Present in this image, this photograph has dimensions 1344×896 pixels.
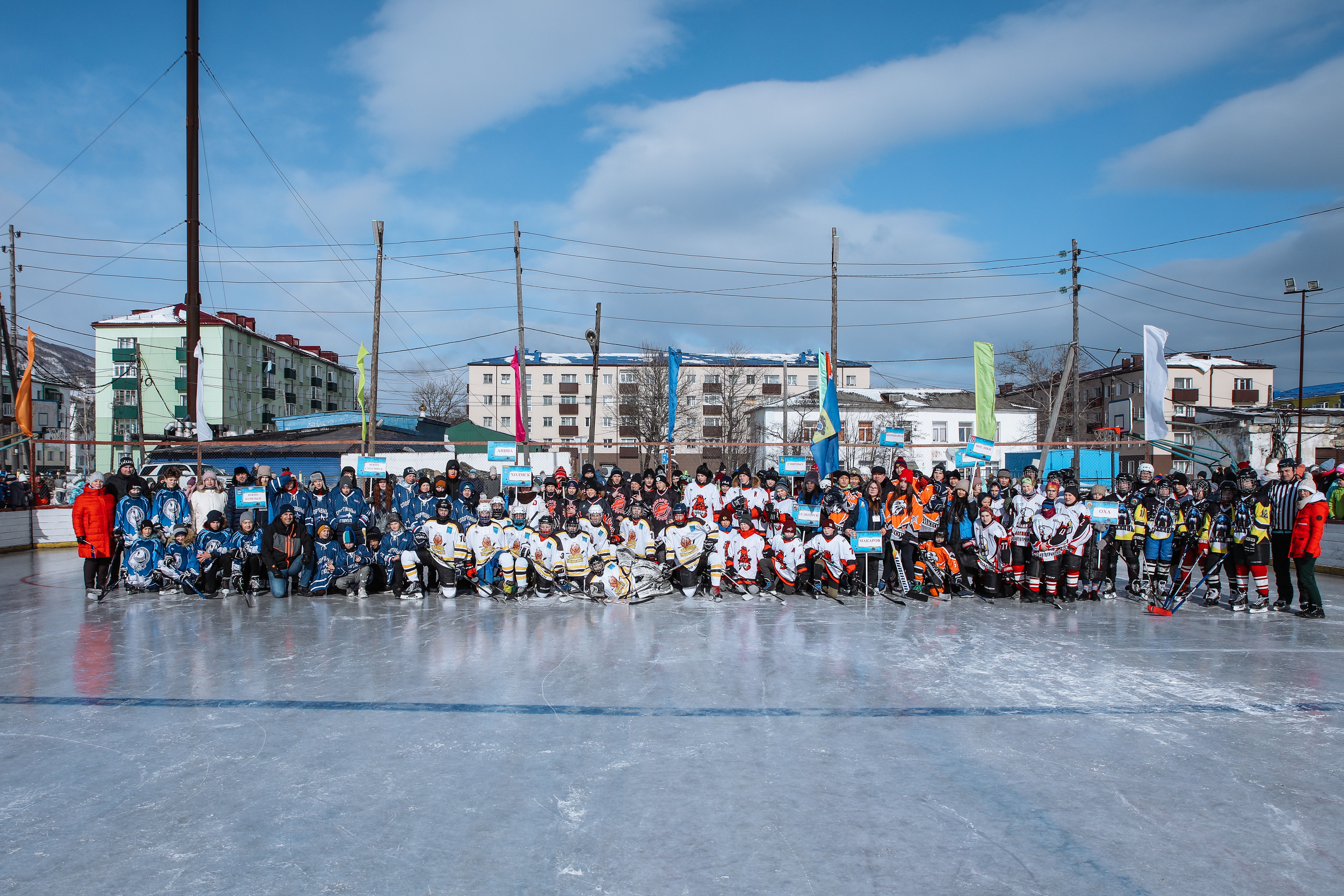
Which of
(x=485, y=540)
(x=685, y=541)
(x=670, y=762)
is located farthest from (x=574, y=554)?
(x=670, y=762)

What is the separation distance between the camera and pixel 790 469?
13883mm

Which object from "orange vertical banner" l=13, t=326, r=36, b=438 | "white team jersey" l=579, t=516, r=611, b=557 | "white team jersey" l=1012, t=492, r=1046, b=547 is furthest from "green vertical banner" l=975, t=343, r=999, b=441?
"orange vertical banner" l=13, t=326, r=36, b=438

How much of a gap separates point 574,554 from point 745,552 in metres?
2.19

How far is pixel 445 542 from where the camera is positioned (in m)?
10.1

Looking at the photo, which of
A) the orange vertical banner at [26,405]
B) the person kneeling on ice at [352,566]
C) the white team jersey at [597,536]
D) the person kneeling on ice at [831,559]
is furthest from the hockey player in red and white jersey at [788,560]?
the orange vertical banner at [26,405]

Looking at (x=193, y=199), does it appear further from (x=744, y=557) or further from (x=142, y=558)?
(x=744, y=557)

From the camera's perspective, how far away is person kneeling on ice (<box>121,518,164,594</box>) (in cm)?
1027

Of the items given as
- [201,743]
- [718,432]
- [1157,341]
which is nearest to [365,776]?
[201,743]

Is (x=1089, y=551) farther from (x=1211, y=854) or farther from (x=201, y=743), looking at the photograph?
(x=201, y=743)

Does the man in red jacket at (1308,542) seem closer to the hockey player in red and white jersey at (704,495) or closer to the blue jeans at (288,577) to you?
the hockey player in red and white jersey at (704,495)

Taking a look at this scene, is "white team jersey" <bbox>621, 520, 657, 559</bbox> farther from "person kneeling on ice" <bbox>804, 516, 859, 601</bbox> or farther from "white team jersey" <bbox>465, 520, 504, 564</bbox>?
"person kneeling on ice" <bbox>804, 516, 859, 601</bbox>

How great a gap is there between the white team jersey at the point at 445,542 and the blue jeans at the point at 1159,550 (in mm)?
8622

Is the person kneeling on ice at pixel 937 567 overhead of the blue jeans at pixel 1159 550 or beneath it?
beneath

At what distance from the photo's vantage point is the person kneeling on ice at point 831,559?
10.1 metres
